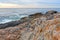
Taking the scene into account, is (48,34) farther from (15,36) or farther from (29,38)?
(15,36)

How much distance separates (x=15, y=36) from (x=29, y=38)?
1.77m

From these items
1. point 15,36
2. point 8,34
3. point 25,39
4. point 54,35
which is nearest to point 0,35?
point 8,34

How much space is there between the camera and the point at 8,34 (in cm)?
1111

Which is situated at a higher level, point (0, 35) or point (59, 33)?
point (59, 33)

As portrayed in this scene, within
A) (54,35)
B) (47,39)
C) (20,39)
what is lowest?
(20,39)

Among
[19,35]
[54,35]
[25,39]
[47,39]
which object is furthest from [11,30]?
[54,35]

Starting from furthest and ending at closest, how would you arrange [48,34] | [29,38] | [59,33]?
[29,38] → [48,34] → [59,33]

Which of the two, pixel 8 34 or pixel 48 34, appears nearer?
pixel 48 34

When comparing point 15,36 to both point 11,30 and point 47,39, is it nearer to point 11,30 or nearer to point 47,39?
point 11,30

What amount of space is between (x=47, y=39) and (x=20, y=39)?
13.7 feet

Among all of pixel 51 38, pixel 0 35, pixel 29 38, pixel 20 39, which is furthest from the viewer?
pixel 0 35

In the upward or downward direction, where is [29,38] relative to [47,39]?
downward

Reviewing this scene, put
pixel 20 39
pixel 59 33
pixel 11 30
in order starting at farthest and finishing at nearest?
pixel 11 30, pixel 20 39, pixel 59 33

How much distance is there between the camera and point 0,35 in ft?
36.4
